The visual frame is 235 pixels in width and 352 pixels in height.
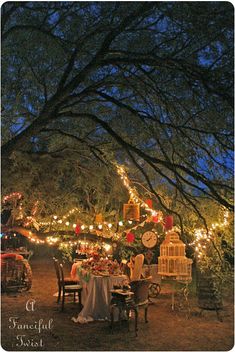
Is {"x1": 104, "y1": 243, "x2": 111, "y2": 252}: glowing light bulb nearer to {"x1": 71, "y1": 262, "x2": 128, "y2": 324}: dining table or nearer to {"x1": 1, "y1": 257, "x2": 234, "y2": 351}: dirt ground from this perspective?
{"x1": 1, "y1": 257, "x2": 234, "y2": 351}: dirt ground

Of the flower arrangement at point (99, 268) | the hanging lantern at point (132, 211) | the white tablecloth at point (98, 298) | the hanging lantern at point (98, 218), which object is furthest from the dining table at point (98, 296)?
the hanging lantern at point (98, 218)

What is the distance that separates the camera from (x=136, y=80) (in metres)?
5.56

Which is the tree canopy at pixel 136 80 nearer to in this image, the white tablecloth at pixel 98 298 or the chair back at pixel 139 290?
the chair back at pixel 139 290

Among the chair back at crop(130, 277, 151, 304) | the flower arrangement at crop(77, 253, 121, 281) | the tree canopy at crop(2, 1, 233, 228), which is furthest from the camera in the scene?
the flower arrangement at crop(77, 253, 121, 281)

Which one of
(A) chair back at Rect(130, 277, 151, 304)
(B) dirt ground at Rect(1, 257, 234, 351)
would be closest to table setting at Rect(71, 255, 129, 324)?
(A) chair back at Rect(130, 277, 151, 304)

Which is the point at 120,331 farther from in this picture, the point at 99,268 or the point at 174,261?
the point at 174,261

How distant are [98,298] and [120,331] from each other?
1.28 metres

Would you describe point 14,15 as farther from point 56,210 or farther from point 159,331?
point 56,210

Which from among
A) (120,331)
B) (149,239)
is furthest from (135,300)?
(149,239)

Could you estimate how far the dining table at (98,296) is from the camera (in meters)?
8.28

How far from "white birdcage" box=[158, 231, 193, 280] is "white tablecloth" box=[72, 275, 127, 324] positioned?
102cm

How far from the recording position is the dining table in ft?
27.2

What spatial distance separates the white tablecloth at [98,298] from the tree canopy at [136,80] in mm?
2388

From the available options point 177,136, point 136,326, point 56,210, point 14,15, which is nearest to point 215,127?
point 177,136
